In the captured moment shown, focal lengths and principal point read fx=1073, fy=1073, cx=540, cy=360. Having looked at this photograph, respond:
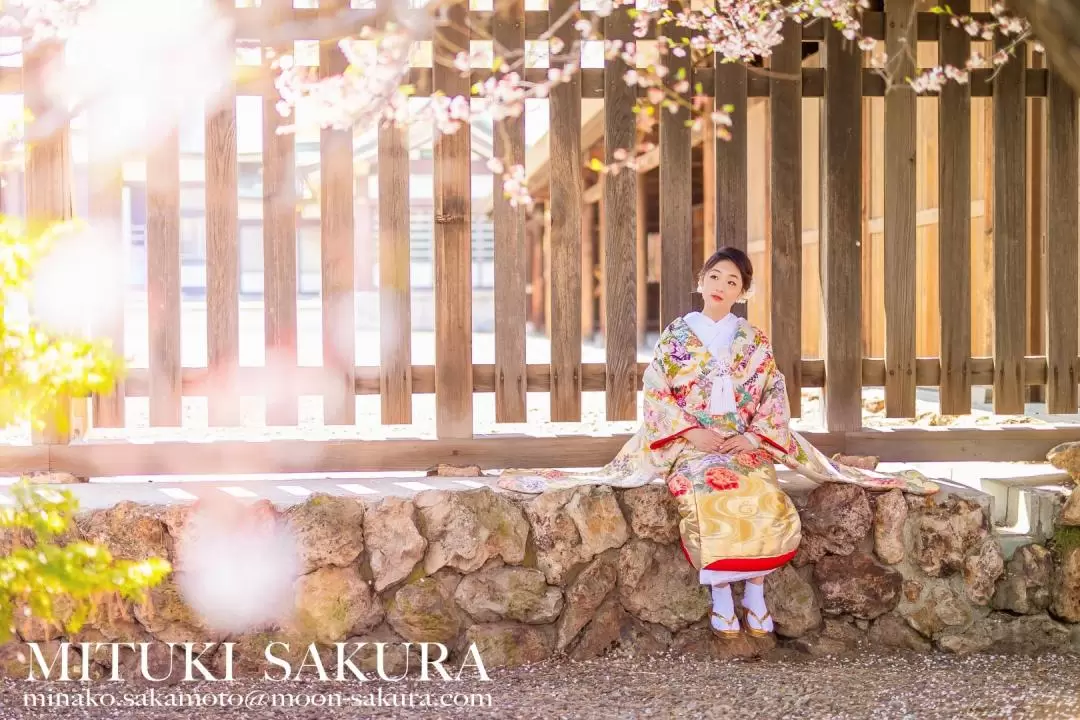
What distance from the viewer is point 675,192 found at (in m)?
4.26

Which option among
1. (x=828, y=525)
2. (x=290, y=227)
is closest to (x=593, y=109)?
(x=290, y=227)

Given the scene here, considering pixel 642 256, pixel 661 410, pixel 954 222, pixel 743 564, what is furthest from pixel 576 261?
pixel 642 256

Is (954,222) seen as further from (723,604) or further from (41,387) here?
(41,387)

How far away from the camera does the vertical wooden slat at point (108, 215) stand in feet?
13.3

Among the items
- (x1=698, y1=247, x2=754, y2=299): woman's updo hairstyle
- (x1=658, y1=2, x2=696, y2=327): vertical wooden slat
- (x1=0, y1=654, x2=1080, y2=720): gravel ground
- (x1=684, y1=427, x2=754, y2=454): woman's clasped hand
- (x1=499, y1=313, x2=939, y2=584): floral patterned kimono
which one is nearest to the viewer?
(x1=0, y1=654, x2=1080, y2=720): gravel ground

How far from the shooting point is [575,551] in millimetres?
3609

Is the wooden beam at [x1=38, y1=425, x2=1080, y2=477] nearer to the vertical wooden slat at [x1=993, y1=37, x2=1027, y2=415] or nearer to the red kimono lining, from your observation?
the vertical wooden slat at [x1=993, y1=37, x2=1027, y2=415]

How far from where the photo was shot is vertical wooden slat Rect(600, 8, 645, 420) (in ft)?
13.8

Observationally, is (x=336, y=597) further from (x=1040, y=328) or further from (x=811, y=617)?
(x=1040, y=328)

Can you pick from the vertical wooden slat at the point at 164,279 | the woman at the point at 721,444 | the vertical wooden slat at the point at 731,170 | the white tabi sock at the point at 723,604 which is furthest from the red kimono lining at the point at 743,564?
the vertical wooden slat at the point at 164,279

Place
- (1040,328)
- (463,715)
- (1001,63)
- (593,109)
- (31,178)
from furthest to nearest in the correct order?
1. (593,109)
2. (1040,328)
3. (1001,63)
4. (31,178)
5. (463,715)

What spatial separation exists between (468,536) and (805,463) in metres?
1.18

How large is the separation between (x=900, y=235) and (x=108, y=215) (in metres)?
3.14

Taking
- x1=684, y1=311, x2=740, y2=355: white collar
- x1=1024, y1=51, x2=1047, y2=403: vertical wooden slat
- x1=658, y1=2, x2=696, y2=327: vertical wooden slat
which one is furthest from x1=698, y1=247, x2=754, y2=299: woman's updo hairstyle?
x1=1024, y1=51, x2=1047, y2=403: vertical wooden slat
